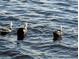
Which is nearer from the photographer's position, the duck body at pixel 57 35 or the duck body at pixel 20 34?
the duck body at pixel 57 35

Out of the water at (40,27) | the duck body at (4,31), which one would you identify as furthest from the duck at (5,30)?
the water at (40,27)

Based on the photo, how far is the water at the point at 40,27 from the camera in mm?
20703

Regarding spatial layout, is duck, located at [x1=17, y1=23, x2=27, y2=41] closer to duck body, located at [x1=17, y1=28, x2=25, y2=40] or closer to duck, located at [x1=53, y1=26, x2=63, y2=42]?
duck body, located at [x1=17, y1=28, x2=25, y2=40]

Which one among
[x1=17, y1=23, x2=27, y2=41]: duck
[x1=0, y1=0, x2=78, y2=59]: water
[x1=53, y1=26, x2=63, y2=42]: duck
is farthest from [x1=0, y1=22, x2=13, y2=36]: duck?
[x1=53, y1=26, x2=63, y2=42]: duck

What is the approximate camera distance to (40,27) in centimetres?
2444

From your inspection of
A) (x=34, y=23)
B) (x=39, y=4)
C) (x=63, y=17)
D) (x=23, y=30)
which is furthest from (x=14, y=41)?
(x=39, y=4)

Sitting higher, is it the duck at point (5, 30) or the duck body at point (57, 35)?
the duck at point (5, 30)

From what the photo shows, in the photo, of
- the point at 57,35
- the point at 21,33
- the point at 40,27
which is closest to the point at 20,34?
the point at 21,33

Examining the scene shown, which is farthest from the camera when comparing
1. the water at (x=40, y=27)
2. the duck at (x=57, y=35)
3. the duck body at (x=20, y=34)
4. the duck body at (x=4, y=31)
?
the duck body at (x=4, y=31)

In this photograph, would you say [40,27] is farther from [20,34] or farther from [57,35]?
[57,35]

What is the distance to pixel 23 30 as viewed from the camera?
2306 cm

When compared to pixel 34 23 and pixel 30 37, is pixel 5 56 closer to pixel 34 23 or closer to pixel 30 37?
pixel 30 37

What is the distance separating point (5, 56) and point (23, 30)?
132 inches

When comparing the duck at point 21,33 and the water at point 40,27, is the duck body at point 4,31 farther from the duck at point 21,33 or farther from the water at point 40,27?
the duck at point 21,33
